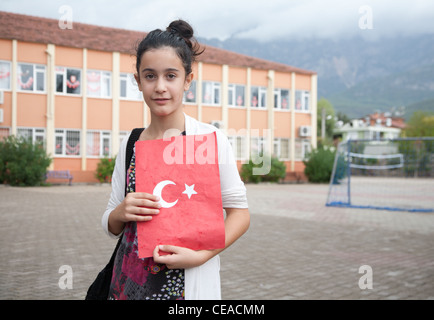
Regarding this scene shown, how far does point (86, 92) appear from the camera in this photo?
28078 mm

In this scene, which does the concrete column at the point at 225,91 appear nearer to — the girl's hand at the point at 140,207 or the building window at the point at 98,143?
the building window at the point at 98,143

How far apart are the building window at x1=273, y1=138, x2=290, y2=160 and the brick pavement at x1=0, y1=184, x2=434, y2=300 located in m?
21.7

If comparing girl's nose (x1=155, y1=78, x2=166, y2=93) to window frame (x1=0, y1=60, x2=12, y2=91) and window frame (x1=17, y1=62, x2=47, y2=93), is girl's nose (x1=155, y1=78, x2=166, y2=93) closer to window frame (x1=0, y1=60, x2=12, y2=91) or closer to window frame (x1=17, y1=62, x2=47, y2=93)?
window frame (x1=17, y1=62, x2=47, y2=93)

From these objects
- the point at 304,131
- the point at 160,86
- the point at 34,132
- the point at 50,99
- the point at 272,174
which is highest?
the point at 50,99

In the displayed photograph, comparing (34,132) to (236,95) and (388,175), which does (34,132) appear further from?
(388,175)

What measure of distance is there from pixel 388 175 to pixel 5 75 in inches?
850

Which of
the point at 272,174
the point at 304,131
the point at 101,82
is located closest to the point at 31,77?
the point at 101,82

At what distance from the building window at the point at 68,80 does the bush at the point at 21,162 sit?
5059 mm

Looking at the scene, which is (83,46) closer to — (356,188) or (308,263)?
(356,188)

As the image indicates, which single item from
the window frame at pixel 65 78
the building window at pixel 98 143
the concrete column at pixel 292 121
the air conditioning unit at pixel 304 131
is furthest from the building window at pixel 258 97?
the window frame at pixel 65 78

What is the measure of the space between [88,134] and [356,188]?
16.4 metres

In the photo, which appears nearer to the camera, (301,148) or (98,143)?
(98,143)

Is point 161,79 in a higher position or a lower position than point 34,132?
lower
